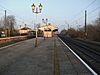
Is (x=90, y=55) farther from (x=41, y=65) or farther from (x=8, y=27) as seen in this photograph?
(x=8, y=27)

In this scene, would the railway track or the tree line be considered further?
the tree line

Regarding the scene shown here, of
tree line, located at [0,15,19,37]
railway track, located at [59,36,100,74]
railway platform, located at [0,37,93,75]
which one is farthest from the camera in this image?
tree line, located at [0,15,19,37]

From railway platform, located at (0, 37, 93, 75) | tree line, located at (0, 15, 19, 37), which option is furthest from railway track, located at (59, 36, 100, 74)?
tree line, located at (0, 15, 19, 37)

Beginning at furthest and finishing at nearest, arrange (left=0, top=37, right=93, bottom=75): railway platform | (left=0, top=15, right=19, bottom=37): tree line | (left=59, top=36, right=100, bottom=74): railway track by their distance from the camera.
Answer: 1. (left=0, top=15, right=19, bottom=37): tree line
2. (left=59, top=36, right=100, bottom=74): railway track
3. (left=0, top=37, right=93, bottom=75): railway platform

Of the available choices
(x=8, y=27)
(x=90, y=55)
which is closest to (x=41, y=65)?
(x=90, y=55)

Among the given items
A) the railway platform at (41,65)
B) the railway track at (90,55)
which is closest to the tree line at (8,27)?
the railway track at (90,55)

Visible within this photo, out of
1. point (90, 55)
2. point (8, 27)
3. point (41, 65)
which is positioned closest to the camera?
point (41, 65)

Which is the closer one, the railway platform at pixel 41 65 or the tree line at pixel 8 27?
the railway platform at pixel 41 65

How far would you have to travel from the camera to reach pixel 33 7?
3058 cm

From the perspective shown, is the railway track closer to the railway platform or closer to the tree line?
the railway platform

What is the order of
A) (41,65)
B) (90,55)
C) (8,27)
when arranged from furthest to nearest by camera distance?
1. (8,27)
2. (90,55)
3. (41,65)

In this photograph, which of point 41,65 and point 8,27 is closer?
point 41,65

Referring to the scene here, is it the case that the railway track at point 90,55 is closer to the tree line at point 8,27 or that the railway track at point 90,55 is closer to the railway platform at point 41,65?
the railway platform at point 41,65

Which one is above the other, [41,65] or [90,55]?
[41,65]
